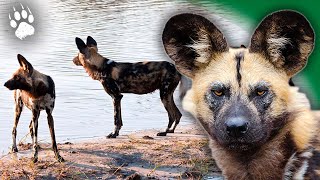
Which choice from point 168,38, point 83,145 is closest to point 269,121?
point 168,38

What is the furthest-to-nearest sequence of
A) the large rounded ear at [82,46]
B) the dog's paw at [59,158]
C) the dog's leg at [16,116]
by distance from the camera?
the large rounded ear at [82,46]
the dog's leg at [16,116]
the dog's paw at [59,158]

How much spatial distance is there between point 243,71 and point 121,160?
15.5 feet

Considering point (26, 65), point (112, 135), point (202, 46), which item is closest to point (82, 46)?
point (112, 135)

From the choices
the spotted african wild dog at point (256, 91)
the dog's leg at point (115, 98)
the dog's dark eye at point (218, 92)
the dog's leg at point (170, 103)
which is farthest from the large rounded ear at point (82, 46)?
the dog's dark eye at point (218, 92)

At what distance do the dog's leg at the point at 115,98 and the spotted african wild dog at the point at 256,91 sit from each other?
5605mm

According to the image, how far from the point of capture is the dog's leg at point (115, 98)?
8.27 m

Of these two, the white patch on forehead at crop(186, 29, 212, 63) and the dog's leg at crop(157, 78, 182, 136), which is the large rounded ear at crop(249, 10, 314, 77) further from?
the dog's leg at crop(157, 78, 182, 136)

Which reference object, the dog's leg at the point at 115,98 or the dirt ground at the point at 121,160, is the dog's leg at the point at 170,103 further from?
the dog's leg at the point at 115,98

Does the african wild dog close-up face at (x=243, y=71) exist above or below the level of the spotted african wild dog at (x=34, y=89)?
above

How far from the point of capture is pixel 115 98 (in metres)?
8.54

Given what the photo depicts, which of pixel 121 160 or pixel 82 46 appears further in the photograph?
pixel 82 46

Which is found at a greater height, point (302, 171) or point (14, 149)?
point (302, 171)

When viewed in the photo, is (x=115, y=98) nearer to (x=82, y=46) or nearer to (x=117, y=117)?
(x=117, y=117)

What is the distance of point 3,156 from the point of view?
23.1ft
